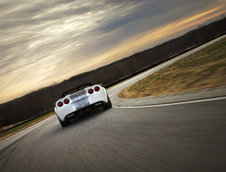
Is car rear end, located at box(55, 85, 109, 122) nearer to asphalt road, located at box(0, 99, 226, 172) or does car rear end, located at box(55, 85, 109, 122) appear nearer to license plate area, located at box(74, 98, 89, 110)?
license plate area, located at box(74, 98, 89, 110)

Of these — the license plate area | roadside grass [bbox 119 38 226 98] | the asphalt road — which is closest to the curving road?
the asphalt road

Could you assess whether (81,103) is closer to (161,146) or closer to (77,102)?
(77,102)

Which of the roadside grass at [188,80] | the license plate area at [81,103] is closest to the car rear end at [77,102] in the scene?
the license plate area at [81,103]

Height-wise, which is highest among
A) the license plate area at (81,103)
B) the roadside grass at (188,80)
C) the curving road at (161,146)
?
the license plate area at (81,103)

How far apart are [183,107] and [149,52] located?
196 metres

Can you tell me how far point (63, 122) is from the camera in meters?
7.75

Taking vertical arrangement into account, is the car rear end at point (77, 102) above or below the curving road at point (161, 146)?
above

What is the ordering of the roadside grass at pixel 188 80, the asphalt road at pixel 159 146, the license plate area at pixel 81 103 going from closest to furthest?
the asphalt road at pixel 159 146 → the roadside grass at pixel 188 80 → the license plate area at pixel 81 103

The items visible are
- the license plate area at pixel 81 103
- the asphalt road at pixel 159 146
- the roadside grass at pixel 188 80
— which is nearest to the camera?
the asphalt road at pixel 159 146

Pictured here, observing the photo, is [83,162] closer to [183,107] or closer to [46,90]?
[183,107]

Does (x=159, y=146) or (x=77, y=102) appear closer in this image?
(x=159, y=146)

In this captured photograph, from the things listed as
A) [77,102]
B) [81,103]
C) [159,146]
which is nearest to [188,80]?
[81,103]

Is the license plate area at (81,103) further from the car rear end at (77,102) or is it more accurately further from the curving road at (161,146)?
the curving road at (161,146)

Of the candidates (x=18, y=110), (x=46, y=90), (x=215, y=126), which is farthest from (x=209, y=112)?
(x=46, y=90)
